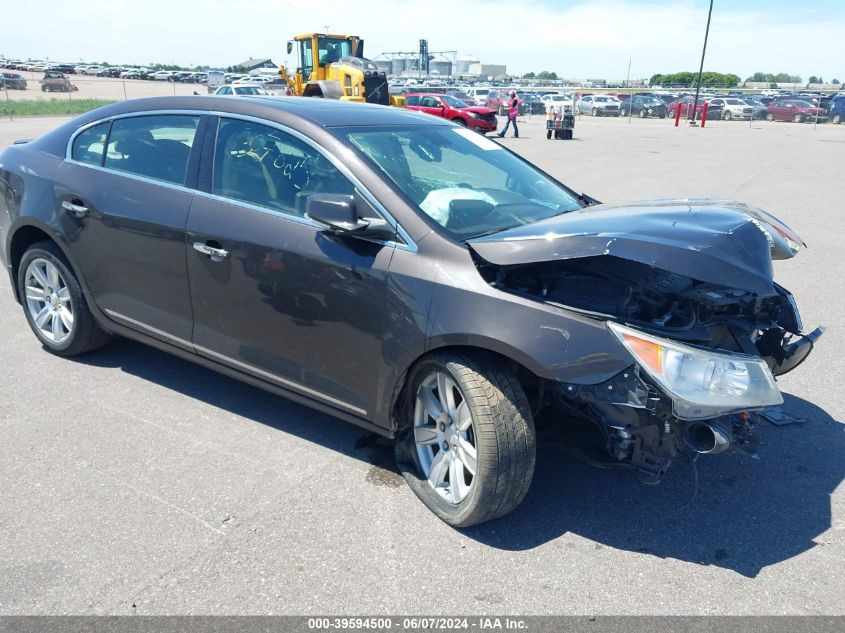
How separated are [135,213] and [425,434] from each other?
2.09 meters

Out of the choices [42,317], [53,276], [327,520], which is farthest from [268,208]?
[42,317]

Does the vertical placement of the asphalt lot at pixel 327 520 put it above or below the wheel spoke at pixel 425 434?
below

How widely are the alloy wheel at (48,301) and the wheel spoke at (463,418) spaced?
2885 mm

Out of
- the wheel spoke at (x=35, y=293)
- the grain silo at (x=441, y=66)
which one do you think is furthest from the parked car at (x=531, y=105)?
the grain silo at (x=441, y=66)

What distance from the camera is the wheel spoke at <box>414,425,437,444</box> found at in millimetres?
3312

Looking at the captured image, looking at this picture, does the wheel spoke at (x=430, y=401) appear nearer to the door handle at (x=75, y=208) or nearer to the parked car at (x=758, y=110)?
the door handle at (x=75, y=208)

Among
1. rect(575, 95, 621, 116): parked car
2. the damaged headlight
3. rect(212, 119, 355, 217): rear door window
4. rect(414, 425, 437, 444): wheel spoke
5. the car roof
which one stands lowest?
rect(575, 95, 621, 116): parked car

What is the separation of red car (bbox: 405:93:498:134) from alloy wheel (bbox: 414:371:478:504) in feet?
74.9

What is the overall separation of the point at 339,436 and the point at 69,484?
134 cm

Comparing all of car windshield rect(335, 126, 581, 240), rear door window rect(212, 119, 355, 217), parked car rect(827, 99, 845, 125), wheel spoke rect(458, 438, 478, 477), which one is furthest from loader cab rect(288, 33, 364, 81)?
parked car rect(827, 99, 845, 125)

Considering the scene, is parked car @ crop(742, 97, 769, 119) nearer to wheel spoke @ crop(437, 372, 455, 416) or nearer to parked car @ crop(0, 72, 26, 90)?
wheel spoke @ crop(437, 372, 455, 416)

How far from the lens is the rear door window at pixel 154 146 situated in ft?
13.1

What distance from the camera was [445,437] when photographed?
325 cm

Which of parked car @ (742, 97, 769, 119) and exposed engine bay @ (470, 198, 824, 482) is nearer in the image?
exposed engine bay @ (470, 198, 824, 482)
